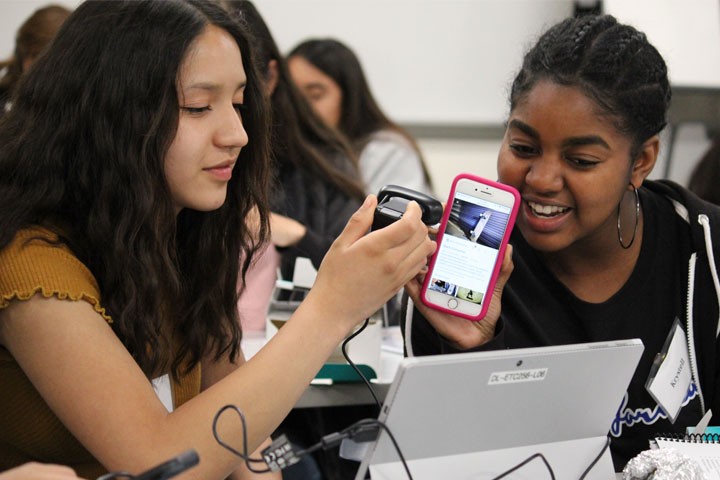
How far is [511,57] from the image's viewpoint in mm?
3666

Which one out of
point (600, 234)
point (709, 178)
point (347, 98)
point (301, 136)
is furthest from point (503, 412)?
point (347, 98)

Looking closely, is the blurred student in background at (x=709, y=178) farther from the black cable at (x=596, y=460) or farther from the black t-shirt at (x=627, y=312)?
the black cable at (x=596, y=460)

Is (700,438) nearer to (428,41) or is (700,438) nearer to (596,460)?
(596,460)

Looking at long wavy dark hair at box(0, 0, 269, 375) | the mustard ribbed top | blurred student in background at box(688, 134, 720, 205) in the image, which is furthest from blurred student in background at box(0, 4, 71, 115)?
blurred student in background at box(688, 134, 720, 205)

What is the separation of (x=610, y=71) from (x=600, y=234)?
267mm

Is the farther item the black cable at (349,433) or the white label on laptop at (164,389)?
the white label on laptop at (164,389)

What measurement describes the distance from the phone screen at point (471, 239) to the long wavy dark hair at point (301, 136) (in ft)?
4.03

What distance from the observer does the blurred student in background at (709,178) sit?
2189 millimetres

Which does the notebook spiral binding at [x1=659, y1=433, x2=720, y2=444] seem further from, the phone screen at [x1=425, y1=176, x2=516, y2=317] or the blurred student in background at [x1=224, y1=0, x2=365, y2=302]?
the blurred student in background at [x1=224, y1=0, x2=365, y2=302]

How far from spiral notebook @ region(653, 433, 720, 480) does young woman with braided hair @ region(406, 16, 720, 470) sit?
0.12 metres

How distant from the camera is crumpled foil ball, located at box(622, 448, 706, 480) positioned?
0.96m

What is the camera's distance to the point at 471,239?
1.18 meters

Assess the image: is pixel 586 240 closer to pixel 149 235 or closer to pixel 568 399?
pixel 568 399

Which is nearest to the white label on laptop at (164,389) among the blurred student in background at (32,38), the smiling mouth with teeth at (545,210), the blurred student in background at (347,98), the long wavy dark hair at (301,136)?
the smiling mouth with teeth at (545,210)
